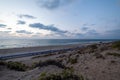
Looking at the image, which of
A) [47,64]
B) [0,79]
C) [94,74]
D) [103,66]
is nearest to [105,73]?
[94,74]

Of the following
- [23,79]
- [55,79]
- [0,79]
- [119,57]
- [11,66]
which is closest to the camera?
[55,79]

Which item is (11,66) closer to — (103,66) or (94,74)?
(94,74)

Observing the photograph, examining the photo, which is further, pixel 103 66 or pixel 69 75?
pixel 103 66

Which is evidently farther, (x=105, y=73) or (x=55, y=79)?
(x=105, y=73)

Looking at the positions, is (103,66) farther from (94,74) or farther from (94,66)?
(94,74)

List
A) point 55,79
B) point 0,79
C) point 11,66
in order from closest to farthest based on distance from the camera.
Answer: point 55,79
point 0,79
point 11,66

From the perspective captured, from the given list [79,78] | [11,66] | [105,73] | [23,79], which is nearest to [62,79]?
[79,78]

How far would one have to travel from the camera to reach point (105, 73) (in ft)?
32.9

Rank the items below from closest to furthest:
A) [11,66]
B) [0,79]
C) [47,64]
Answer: [0,79], [47,64], [11,66]

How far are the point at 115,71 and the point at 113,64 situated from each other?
1378mm

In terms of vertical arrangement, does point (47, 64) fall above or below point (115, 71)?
above

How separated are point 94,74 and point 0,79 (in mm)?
5394

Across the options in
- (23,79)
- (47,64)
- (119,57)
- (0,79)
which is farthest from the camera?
(119,57)

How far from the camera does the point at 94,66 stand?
461 inches
